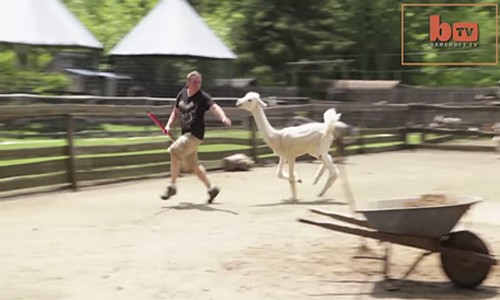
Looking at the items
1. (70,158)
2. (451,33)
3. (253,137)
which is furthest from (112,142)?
(451,33)

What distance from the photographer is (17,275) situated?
6285 millimetres

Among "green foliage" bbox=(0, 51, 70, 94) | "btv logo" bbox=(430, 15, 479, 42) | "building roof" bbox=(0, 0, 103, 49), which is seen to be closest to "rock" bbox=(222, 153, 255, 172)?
"green foliage" bbox=(0, 51, 70, 94)

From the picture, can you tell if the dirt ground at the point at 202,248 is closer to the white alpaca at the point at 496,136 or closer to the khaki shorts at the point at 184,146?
the khaki shorts at the point at 184,146

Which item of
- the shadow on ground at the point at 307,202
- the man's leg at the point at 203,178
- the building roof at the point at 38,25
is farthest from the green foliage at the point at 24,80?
the shadow on ground at the point at 307,202

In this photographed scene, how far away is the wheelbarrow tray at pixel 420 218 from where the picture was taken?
5.55 m

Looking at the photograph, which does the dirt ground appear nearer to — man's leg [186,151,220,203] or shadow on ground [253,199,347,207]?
shadow on ground [253,199,347,207]

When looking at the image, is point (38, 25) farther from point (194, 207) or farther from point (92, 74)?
point (194, 207)

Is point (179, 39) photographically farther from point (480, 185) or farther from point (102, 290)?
point (102, 290)

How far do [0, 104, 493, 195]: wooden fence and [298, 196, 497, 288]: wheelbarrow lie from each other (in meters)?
6.60

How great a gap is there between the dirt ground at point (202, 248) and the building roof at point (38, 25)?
16.4m

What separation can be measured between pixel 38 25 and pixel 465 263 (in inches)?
975

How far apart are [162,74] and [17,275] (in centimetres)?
2751

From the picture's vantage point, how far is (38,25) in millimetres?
28312

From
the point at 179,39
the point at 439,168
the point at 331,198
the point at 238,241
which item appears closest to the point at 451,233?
the point at 238,241
